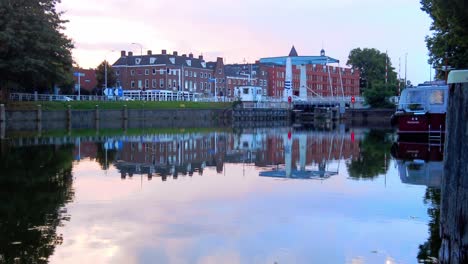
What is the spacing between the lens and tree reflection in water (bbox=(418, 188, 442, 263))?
8.38 metres

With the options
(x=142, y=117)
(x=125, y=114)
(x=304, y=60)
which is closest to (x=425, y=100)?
(x=125, y=114)

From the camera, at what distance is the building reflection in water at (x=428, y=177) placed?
8852mm

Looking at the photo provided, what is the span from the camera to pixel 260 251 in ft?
28.8

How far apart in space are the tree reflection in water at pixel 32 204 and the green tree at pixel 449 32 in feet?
46.9

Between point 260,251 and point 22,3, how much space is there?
57.7m

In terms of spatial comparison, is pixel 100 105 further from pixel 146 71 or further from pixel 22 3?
pixel 146 71

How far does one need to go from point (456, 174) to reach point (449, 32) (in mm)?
27326

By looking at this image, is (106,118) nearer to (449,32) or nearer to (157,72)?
(157,72)

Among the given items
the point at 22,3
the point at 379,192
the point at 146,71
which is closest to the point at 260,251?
the point at 379,192

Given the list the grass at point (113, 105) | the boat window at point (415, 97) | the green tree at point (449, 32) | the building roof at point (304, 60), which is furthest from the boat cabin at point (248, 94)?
the boat window at point (415, 97)

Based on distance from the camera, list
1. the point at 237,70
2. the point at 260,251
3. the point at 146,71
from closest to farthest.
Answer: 1. the point at 260,251
2. the point at 146,71
3. the point at 237,70

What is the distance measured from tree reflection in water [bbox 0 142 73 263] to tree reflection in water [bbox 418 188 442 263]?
581cm

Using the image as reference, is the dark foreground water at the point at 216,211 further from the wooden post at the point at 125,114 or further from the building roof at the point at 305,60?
the building roof at the point at 305,60

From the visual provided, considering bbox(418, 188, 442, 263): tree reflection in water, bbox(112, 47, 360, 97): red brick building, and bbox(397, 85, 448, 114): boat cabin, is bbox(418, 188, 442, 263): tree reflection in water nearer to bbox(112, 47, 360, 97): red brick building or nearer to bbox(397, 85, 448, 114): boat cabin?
bbox(397, 85, 448, 114): boat cabin
